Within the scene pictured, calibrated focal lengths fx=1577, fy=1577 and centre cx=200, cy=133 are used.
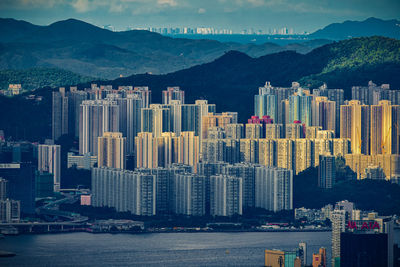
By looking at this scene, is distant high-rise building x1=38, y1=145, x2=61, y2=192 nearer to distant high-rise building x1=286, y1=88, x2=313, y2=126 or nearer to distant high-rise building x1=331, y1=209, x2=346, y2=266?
distant high-rise building x1=286, y1=88, x2=313, y2=126

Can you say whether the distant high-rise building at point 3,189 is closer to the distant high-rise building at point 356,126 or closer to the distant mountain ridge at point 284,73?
the distant high-rise building at point 356,126

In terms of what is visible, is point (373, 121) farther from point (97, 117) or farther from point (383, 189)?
point (97, 117)

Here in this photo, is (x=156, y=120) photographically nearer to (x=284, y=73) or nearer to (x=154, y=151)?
(x=154, y=151)

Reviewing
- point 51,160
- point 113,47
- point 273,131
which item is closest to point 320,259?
point 273,131

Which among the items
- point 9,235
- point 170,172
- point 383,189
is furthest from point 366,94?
point 9,235

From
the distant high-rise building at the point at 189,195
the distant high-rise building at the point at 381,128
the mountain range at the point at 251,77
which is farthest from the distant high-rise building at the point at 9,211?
the mountain range at the point at 251,77

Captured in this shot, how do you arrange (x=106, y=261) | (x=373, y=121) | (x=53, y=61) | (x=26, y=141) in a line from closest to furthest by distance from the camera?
1. (x=106, y=261)
2. (x=373, y=121)
3. (x=26, y=141)
4. (x=53, y=61)

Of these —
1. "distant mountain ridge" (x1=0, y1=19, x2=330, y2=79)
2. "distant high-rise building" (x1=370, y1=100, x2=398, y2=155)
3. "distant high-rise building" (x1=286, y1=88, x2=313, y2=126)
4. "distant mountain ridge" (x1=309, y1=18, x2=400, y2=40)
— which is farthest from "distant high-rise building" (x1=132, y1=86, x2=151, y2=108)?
"distant mountain ridge" (x1=309, y1=18, x2=400, y2=40)
